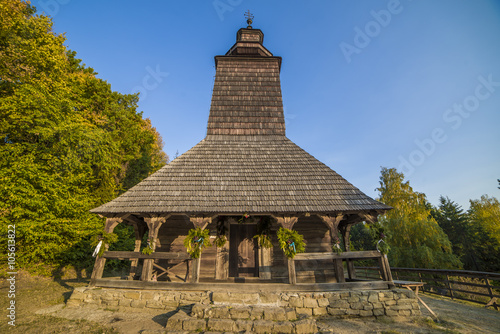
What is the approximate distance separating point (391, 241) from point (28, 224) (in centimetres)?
2588

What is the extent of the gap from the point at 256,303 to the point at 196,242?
2.52 meters

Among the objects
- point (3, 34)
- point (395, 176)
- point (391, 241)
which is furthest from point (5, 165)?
point (395, 176)

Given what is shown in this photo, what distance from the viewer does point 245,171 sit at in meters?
8.28

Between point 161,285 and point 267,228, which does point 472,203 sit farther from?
point 161,285

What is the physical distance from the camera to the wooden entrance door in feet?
26.7

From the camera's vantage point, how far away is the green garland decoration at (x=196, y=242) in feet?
→ 20.8

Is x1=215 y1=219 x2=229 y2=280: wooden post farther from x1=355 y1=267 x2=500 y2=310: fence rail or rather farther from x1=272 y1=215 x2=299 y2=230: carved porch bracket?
x1=355 y1=267 x2=500 y2=310: fence rail

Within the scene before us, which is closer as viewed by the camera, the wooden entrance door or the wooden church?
the wooden church

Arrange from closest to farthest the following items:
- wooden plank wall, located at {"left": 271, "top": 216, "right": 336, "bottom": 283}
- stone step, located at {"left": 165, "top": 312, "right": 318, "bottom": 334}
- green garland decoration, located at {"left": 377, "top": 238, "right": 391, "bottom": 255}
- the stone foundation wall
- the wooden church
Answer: stone step, located at {"left": 165, "top": 312, "right": 318, "bottom": 334}, the stone foundation wall, green garland decoration, located at {"left": 377, "top": 238, "right": 391, "bottom": 255}, the wooden church, wooden plank wall, located at {"left": 271, "top": 216, "right": 336, "bottom": 283}

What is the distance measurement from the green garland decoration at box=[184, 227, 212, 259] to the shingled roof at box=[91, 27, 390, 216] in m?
0.69

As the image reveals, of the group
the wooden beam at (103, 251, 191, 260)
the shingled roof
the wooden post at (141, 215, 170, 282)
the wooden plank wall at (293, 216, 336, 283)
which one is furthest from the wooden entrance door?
the wooden post at (141, 215, 170, 282)

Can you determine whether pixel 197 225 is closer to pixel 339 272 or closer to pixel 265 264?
pixel 265 264

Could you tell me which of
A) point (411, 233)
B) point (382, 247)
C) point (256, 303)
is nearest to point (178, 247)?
point (256, 303)

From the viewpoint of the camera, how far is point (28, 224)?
897 centimetres
